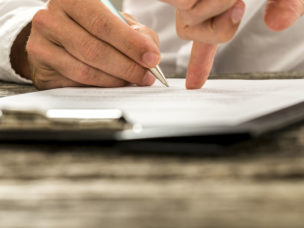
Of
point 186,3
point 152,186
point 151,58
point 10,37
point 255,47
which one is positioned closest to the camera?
point 152,186

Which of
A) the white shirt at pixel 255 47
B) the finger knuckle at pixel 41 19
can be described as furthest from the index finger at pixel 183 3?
the white shirt at pixel 255 47

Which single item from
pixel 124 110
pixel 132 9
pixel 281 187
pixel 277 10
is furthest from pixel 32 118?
pixel 132 9

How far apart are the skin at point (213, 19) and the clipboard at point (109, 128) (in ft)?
0.43

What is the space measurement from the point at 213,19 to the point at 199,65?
0.06 meters

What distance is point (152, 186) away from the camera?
14cm

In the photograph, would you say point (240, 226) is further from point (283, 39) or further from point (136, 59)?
point (283, 39)

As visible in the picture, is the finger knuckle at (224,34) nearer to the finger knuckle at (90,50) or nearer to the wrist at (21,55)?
the finger knuckle at (90,50)

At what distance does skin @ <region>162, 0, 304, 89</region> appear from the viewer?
337 mm

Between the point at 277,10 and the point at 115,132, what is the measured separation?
10.8 inches

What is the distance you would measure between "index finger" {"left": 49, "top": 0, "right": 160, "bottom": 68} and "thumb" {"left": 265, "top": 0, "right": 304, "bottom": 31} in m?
0.13

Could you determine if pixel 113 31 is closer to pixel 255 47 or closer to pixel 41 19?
pixel 41 19

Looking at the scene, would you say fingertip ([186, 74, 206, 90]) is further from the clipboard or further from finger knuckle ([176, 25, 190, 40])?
the clipboard

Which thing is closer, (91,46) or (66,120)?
(66,120)

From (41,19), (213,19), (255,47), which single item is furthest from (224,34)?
(255,47)
